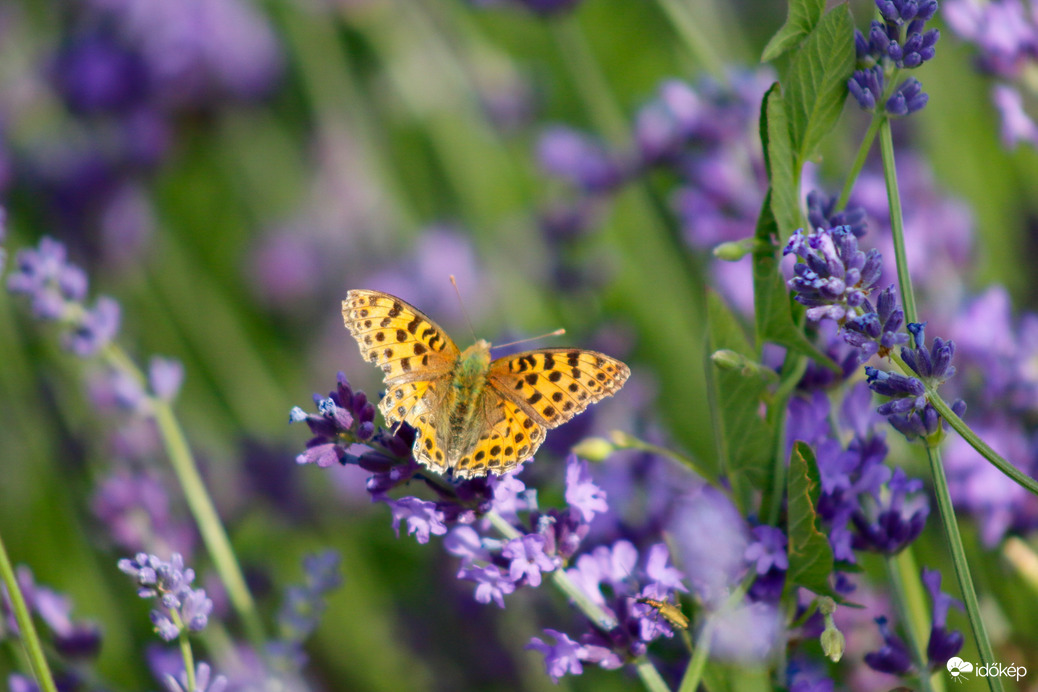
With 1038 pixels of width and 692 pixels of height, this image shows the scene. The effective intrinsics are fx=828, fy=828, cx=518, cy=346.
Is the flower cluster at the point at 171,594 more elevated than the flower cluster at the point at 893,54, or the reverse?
the flower cluster at the point at 893,54

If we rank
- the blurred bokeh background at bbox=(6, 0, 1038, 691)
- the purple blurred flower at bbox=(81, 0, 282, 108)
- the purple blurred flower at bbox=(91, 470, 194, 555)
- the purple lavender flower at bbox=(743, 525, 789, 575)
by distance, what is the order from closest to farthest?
the purple lavender flower at bbox=(743, 525, 789, 575)
the purple blurred flower at bbox=(91, 470, 194, 555)
the blurred bokeh background at bbox=(6, 0, 1038, 691)
the purple blurred flower at bbox=(81, 0, 282, 108)

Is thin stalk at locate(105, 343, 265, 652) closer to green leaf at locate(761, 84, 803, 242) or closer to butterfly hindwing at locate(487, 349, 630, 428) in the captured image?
butterfly hindwing at locate(487, 349, 630, 428)

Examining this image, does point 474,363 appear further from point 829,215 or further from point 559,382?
point 829,215

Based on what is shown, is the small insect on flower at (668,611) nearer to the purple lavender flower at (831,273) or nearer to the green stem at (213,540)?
the purple lavender flower at (831,273)

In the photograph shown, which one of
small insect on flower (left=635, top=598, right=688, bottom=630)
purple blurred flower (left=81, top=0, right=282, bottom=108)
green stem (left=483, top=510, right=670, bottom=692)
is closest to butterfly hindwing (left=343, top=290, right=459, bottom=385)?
green stem (left=483, top=510, right=670, bottom=692)

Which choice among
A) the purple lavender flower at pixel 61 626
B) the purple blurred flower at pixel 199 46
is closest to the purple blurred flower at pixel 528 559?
the purple lavender flower at pixel 61 626
